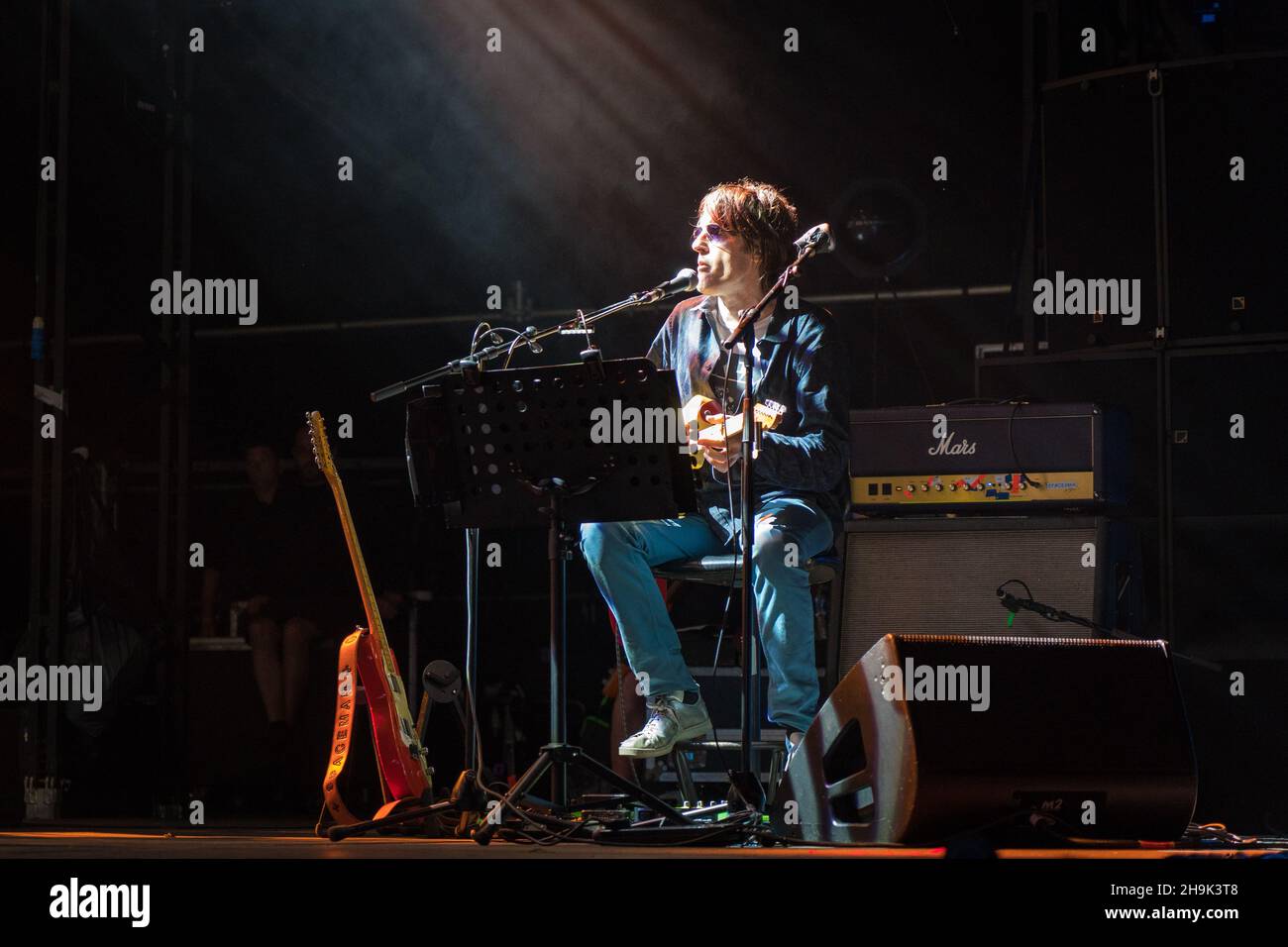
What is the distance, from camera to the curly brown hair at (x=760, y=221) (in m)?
3.70

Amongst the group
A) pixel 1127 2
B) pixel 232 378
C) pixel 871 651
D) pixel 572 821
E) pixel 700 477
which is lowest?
pixel 572 821

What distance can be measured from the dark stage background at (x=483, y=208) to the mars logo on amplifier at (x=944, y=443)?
180 centimetres

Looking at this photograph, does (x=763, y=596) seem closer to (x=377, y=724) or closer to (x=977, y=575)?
(x=977, y=575)

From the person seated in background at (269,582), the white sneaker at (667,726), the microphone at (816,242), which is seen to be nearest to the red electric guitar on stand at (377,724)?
the white sneaker at (667,726)

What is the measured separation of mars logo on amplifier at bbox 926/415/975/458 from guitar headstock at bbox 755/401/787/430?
559 millimetres

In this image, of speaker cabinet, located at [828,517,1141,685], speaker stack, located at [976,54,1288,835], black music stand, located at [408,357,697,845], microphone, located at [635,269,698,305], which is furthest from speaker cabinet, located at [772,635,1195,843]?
speaker stack, located at [976,54,1288,835]

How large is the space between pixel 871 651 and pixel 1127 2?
11.6 feet

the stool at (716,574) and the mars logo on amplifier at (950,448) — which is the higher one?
the mars logo on amplifier at (950,448)

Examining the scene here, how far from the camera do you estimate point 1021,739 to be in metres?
2.31

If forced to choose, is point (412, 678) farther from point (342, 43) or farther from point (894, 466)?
point (342, 43)

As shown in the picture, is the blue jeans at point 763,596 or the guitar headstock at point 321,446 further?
the guitar headstock at point 321,446

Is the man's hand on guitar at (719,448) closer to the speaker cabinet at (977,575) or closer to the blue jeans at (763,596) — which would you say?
the blue jeans at (763,596)
